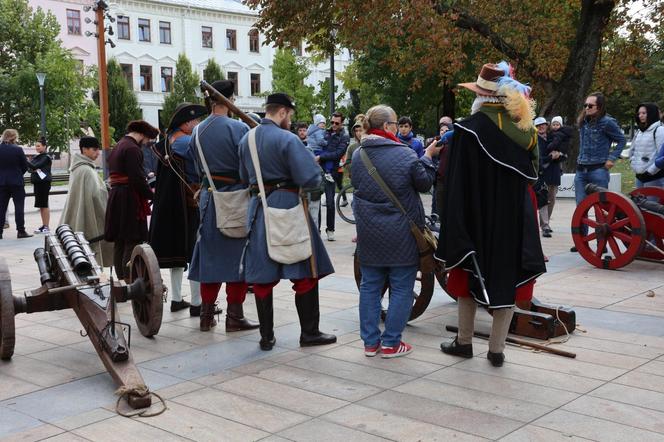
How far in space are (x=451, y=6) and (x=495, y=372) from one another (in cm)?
1522

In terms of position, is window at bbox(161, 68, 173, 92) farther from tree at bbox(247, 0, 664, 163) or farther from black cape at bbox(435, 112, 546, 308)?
black cape at bbox(435, 112, 546, 308)

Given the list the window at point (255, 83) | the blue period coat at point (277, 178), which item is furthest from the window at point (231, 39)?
the blue period coat at point (277, 178)

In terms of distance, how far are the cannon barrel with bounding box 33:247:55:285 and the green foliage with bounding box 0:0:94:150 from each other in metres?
33.1

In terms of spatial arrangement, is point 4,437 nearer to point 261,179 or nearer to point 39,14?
point 261,179

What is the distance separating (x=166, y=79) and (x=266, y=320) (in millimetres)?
53749

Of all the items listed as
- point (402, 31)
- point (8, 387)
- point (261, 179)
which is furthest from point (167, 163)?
point (402, 31)

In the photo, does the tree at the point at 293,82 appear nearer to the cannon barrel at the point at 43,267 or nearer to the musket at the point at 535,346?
the cannon barrel at the point at 43,267

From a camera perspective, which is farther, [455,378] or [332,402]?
[455,378]

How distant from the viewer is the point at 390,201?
16.8 feet

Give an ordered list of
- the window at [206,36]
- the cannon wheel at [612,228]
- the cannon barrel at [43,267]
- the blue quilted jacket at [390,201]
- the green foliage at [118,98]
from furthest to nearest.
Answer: the window at [206,36] < the green foliage at [118,98] < the cannon wheel at [612,228] < the cannon barrel at [43,267] < the blue quilted jacket at [390,201]

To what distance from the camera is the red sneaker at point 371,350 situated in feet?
17.2

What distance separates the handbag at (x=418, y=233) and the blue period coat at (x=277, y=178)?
0.38 m

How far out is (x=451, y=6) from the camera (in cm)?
1869

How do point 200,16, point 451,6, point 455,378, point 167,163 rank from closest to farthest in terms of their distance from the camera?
point 455,378 → point 167,163 → point 451,6 → point 200,16
